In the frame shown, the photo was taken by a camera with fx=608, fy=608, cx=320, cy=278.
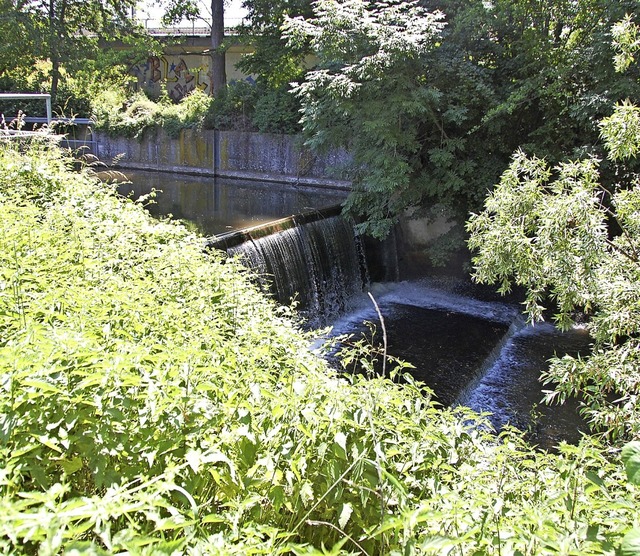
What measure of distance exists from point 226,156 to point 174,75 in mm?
11808

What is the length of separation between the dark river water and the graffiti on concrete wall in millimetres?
13460

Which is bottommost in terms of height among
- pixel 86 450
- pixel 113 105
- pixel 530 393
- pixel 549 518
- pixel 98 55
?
pixel 530 393

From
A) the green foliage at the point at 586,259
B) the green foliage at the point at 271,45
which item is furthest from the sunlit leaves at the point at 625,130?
the green foliage at the point at 271,45

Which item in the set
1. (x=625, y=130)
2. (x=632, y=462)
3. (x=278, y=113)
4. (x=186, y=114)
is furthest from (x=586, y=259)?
(x=186, y=114)

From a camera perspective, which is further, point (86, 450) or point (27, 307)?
point (27, 307)

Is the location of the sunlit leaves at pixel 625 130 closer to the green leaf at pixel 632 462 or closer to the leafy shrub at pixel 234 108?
the green leaf at pixel 632 462

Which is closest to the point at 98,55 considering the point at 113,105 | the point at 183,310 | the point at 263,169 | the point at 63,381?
the point at 113,105

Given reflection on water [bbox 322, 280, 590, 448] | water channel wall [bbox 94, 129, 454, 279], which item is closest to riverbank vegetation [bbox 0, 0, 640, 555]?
reflection on water [bbox 322, 280, 590, 448]

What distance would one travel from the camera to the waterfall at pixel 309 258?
31.1ft

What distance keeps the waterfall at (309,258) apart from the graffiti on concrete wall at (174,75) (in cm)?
1763

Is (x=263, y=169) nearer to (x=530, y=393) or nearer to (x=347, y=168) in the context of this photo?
(x=347, y=168)

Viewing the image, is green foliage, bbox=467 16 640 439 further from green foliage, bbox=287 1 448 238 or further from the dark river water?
green foliage, bbox=287 1 448 238

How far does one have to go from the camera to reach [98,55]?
67.3ft

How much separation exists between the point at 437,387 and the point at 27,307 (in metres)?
5.93
